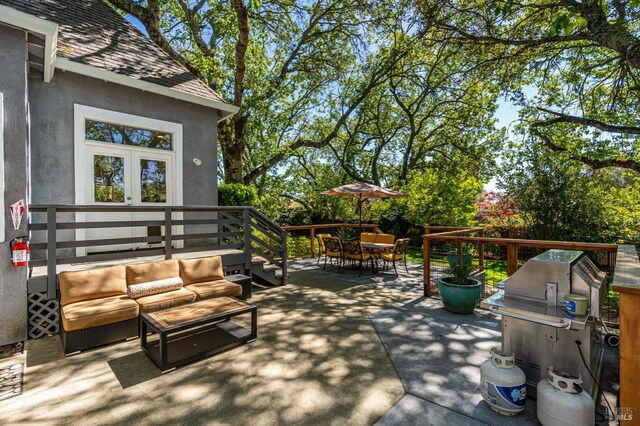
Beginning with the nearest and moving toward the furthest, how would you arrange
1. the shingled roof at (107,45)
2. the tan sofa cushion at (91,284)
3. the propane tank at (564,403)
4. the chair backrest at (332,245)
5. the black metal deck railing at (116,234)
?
the propane tank at (564,403), the tan sofa cushion at (91,284), the black metal deck railing at (116,234), the shingled roof at (107,45), the chair backrest at (332,245)

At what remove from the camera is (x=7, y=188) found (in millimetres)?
3766

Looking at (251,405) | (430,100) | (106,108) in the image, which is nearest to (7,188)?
(106,108)

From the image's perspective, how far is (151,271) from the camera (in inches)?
185

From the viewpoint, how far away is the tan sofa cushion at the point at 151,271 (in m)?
4.54

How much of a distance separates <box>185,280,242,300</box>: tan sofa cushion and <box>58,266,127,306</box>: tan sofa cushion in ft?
3.18

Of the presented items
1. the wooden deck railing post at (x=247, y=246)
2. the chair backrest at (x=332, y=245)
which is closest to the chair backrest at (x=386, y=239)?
the chair backrest at (x=332, y=245)

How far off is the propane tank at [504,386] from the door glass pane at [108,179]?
655 centimetres

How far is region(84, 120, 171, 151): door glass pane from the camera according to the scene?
5730 millimetres

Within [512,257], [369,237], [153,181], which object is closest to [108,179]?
[153,181]

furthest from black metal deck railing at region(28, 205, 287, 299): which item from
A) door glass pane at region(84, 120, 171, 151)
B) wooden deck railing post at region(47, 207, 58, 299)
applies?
door glass pane at region(84, 120, 171, 151)

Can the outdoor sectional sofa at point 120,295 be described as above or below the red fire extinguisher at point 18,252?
below

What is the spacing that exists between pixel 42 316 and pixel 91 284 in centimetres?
78

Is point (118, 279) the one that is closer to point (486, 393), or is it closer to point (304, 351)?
point (304, 351)

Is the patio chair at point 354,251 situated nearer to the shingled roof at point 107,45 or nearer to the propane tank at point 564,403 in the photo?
the shingled roof at point 107,45
